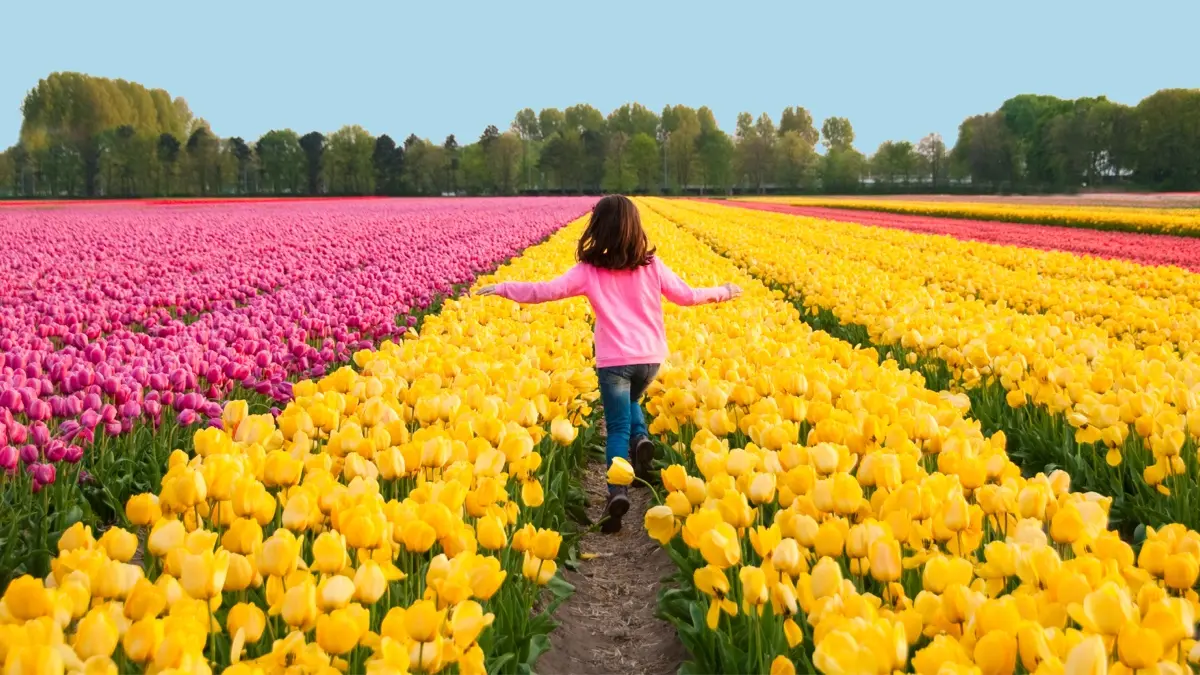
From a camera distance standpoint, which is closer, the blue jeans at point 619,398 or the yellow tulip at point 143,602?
the yellow tulip at point 143,602

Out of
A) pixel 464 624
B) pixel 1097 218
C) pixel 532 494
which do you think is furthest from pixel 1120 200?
pixel 464 624

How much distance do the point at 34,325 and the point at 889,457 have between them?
6.35 meters

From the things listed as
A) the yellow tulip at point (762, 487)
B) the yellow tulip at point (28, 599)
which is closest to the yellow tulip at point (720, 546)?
the yellow tulip at point (762, 487)

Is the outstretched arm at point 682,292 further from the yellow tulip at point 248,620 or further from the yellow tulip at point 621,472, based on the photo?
the yellow tulip at point 248,620

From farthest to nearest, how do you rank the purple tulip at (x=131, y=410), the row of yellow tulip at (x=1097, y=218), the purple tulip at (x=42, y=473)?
the row of yellow tulip at (x=1097, y=218) < the purple tulip at (x=131, y=410) < the purple tulip at (x=42, y=473)

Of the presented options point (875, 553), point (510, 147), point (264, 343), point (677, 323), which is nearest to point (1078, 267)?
point (677, 323)

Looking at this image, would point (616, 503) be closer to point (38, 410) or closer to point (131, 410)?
point (131, 410)

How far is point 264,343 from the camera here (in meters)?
5.36

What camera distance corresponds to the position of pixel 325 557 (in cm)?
207

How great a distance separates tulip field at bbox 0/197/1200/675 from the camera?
185 cm

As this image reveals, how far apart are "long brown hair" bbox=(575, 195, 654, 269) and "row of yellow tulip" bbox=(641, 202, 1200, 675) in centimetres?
105

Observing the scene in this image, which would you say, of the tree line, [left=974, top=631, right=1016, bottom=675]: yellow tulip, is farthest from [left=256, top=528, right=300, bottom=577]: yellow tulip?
the tree line

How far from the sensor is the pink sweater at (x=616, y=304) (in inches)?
182

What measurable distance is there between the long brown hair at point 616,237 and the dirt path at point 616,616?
131 centimetres
